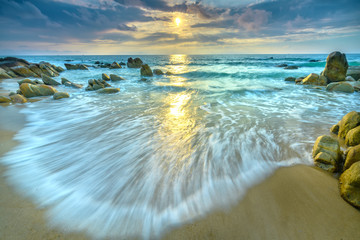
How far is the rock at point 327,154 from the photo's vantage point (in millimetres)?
2676

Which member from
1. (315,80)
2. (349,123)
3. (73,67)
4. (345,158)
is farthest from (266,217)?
(73,67)

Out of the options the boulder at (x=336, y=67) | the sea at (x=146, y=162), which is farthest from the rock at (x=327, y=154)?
the boulder at (x=336, y=67)

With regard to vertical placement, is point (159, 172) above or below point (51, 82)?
below

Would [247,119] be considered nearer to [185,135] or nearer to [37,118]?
[185,135]

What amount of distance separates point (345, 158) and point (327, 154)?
24 cm

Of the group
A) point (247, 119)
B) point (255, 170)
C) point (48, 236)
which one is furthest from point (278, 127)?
point (48, 236)

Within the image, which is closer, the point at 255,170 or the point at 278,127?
the point at 255,170

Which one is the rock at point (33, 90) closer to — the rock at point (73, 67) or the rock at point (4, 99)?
the rock at point (4, 99)

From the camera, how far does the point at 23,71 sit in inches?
666

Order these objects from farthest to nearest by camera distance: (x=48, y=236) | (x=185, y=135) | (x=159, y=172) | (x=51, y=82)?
(x=51, y=82) → (x=185, y=135) → (x=159, y=172) → (x=48, y=236)

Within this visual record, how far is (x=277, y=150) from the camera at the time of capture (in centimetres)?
342

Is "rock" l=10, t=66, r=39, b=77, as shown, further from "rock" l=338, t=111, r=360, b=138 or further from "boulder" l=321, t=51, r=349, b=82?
"boulder" l=321, t=51, r=349, b=82

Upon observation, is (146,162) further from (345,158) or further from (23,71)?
(23,71)

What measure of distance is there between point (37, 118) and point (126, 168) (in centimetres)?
465
